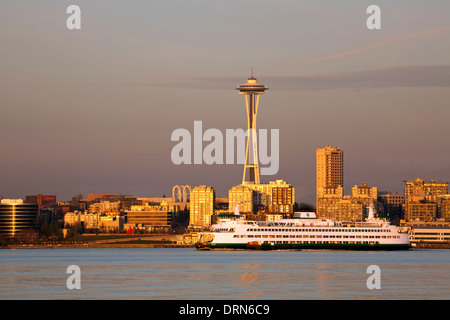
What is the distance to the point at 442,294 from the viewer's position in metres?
53.5

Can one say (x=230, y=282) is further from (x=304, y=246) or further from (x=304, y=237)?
(x=304, y=237)

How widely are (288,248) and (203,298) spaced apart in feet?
282

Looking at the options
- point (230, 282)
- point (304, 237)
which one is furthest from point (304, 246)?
point (230, 282)

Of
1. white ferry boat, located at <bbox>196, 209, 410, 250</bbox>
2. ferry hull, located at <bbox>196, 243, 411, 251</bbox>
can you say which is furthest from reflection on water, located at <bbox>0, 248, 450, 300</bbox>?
white ferry boat, located at <bbox>196, 209, 410, 250</bbox>

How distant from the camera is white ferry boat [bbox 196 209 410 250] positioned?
136m

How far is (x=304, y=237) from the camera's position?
452 feet

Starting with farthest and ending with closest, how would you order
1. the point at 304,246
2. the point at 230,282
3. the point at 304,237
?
the point at 304,237 < the point at 304,246 < the point at 230,282

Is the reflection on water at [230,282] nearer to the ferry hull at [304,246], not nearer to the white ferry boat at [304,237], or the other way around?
the ferry hull at [304,246]

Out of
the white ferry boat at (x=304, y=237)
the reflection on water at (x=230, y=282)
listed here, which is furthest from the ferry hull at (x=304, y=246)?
the reflection on water at (x=230, y=282)

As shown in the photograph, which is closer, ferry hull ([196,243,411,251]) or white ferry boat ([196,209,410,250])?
ferry hull ([196,243,411,251])

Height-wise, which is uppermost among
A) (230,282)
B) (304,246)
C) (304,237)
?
(304,237)

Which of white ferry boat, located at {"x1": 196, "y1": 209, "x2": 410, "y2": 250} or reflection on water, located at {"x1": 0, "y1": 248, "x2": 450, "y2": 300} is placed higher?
white ferry boat, located at {"x1": 196, "y1": 209, "x2": 410, "y2": 250}

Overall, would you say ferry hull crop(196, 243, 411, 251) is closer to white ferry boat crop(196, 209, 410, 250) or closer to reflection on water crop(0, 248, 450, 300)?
white ferry boat crop(196, 209, 410, 250)
